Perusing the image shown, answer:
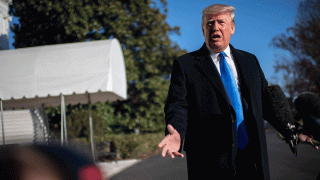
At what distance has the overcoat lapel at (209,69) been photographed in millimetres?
2051

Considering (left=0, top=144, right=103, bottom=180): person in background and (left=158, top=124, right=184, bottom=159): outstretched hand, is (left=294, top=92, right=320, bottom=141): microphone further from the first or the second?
(left=0, top=144, right=103, bottom=180): person in background

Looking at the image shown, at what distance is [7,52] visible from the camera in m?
9.45

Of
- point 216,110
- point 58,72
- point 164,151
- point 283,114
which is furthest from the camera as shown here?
point 58,72

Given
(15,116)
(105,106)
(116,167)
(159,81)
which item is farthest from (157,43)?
(15,116)

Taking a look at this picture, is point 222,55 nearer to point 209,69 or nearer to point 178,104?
point 209,69

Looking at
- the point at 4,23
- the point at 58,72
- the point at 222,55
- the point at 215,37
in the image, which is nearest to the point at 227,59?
the point at 222,55

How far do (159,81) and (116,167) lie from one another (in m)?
8.58

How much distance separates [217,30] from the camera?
7.14 ft

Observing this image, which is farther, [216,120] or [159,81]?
[159,81]

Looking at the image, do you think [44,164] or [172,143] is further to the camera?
[172,143]

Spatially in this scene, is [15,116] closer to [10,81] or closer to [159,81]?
[10,81]

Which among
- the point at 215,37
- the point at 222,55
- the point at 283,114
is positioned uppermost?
the point at 215,37

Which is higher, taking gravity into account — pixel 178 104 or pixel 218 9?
pixel 218 9

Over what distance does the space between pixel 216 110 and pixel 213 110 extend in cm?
2
